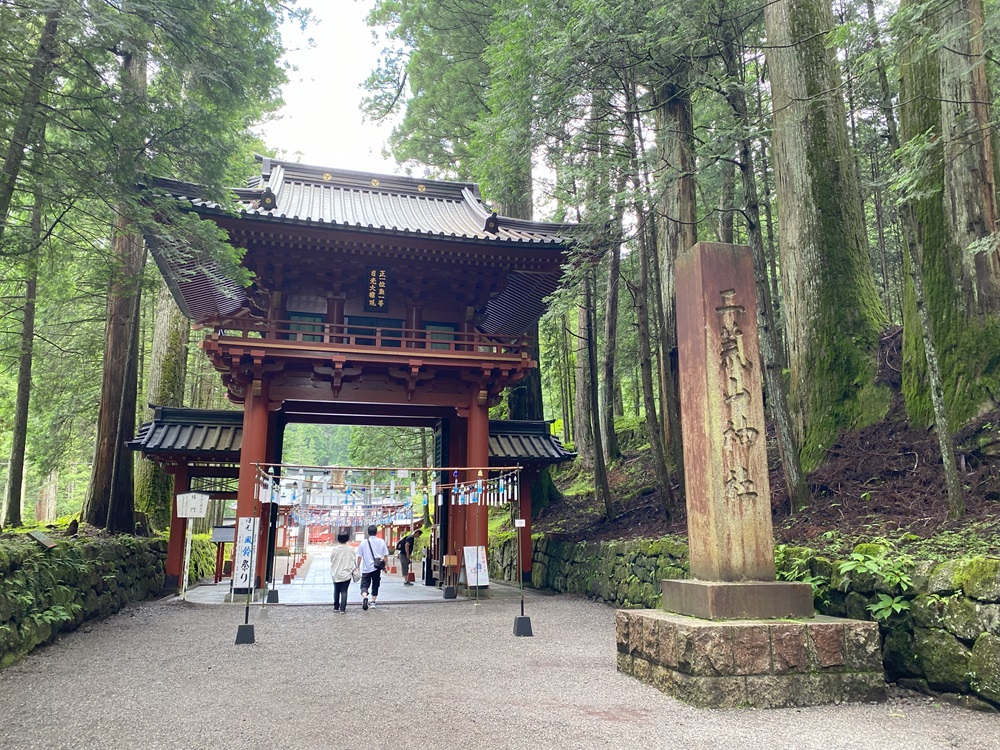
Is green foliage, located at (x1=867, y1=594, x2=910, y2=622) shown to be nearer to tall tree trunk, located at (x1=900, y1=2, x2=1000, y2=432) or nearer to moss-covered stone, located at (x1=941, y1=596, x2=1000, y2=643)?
moss-covered stone, located at (x1=941, y1=596, x2=1000, y2=643)

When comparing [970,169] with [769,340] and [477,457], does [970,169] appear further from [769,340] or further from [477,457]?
[477,457]

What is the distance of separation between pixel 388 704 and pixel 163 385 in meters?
11.9

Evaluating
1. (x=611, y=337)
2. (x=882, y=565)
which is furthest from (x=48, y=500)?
(x=882, y=565)

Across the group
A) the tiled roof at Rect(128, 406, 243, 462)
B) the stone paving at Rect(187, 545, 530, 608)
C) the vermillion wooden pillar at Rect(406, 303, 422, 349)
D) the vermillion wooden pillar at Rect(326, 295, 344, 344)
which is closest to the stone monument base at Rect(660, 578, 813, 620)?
the stone paving at Rect(187, 545, 530, 608)

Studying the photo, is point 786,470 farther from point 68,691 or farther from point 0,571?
point 0,571

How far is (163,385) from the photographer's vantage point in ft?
46.2

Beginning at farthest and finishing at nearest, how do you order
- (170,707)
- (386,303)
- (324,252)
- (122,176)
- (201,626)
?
(386,303)
(324,252)
(201,626)
(122,176)
(170,707)

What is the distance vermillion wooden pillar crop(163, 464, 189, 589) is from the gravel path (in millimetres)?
4735

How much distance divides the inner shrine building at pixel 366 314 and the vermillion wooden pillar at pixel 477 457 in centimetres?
3

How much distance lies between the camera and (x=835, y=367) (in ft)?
27.0

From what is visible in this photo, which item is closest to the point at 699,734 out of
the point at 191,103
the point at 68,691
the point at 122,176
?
the point at 68,691

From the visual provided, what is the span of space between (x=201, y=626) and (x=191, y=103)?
21.1 feet

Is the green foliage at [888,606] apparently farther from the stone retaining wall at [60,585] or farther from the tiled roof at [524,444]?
the tiled roof at [524,444]

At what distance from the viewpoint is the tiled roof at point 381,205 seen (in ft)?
35.2
